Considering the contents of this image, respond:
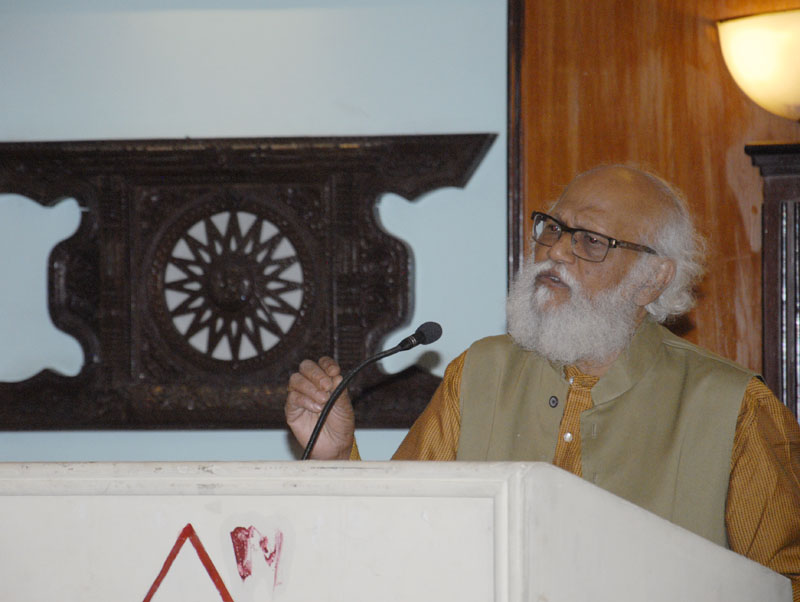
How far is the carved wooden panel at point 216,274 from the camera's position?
9.82 ft

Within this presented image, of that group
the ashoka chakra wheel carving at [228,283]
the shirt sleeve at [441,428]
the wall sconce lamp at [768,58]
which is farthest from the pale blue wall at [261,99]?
the shirt sleeve at [441,428]

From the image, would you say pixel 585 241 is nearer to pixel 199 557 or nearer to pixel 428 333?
pixel 428 333

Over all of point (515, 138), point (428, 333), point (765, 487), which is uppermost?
point (515, 138)

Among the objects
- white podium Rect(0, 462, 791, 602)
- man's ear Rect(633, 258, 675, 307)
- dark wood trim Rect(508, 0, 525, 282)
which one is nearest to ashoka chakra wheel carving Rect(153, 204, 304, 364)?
dark wood trim Rect(508, 0, 525, 282)

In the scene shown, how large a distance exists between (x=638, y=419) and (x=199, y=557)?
125 centimetres

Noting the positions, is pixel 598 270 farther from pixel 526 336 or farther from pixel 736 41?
pixel 736 41

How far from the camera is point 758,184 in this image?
287 cm

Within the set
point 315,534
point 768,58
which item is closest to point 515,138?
point 768,58

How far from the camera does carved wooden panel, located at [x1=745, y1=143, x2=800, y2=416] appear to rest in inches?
110

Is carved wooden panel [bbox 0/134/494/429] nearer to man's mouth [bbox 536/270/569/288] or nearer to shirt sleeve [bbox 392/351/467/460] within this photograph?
shirt sleeve [bbox 392/351/467/460]

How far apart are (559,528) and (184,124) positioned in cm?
250

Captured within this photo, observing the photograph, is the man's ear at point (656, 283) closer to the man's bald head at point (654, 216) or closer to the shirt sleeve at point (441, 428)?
the man's bald head at point (654, 216)

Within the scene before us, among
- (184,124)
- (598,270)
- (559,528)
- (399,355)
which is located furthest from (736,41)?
(559,528)

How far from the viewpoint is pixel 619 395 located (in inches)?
79.0
